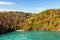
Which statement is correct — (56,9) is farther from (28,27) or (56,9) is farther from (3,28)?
(3,28)

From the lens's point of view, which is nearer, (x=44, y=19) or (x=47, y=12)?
(x=44, y=19)

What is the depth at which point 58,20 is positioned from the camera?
77188 millimetres

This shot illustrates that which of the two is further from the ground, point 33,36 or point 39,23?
point 39,23

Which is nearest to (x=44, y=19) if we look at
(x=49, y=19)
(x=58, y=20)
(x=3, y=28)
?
(x=49, y=19)

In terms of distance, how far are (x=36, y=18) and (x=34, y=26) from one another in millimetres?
9346

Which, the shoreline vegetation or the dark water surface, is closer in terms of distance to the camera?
the dark water surface

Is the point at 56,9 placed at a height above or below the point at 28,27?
above

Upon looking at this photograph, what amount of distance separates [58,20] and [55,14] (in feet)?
26.3

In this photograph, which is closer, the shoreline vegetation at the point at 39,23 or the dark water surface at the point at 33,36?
the dark water surface at the point at 33,36

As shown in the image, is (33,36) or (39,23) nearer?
(33,36)

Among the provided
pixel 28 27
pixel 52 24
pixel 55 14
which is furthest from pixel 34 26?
pixel 55 14

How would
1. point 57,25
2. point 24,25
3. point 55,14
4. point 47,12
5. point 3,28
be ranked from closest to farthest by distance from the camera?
point 3,28
point 57,25
point 24,25
point 55,14
point 47,12

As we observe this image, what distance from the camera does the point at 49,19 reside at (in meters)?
81.8

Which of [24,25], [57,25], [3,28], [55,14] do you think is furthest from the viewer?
[55,14]
